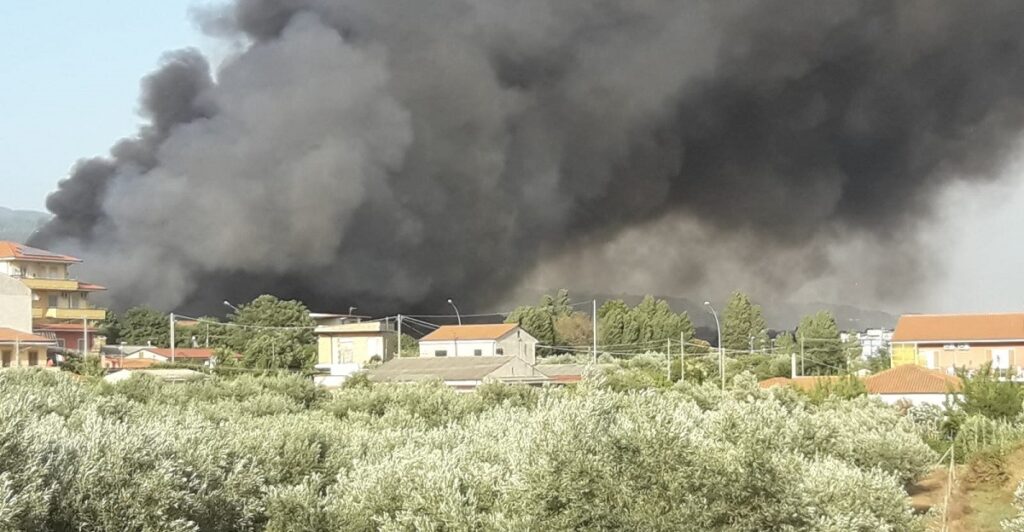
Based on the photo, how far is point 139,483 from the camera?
1434cm

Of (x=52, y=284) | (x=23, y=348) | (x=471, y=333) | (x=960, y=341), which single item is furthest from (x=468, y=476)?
(x=52, y=284)

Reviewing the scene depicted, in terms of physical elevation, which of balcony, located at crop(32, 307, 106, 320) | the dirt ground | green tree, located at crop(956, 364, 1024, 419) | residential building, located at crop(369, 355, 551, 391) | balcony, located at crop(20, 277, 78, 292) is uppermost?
balcony, located at crop(20, 277, 78, 292)

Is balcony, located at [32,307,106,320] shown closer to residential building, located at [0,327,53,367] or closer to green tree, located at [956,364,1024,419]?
residential building, located at [0,327,53,367]

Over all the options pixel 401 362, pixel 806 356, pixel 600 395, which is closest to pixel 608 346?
pixel 806 356

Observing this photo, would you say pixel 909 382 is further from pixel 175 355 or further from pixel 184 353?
pixel 184 353

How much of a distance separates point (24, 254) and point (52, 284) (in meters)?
2.42

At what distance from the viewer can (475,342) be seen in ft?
213

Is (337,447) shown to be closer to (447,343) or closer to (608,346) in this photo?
(447,343)

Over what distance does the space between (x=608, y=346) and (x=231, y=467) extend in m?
69.5

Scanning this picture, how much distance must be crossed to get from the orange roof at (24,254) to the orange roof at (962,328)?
163 ft

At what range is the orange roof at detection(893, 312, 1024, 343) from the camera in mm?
54875

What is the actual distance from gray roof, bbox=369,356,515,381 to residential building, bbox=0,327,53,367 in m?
15.4

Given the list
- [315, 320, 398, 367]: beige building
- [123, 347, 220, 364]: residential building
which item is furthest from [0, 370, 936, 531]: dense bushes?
[315, 320, 398, 367]: beige building

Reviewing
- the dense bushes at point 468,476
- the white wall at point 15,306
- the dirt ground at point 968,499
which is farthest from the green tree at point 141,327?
the dense bushes at point 468,476
